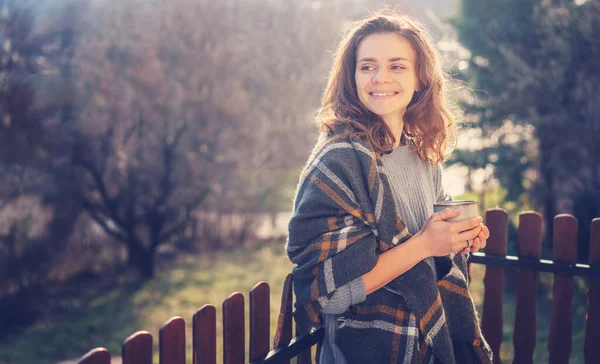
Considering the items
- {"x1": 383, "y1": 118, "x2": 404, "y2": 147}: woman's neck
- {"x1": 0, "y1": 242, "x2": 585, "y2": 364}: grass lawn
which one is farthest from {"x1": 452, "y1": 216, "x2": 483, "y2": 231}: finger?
{"x1": 0, "y1": 242, "x2": 585, "y2": 364}: grass lawn

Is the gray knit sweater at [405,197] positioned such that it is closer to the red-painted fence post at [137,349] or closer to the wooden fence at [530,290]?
the wooden fence at [530,290]

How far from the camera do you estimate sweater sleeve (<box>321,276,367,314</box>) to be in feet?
6.29

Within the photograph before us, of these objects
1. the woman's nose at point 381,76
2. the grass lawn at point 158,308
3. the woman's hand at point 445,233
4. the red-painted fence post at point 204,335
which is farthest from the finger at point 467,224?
the grass lawn at point 158,308

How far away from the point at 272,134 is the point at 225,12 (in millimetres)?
1891

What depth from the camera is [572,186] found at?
6383mm

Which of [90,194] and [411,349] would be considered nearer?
[411,349]

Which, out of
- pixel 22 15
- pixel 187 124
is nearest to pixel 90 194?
pixel 187 124

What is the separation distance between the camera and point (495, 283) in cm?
291

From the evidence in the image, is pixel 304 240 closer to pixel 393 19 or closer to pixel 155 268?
pixel 393 19

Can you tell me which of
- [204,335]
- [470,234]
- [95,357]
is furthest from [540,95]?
[95,357]

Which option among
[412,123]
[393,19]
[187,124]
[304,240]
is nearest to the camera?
[304,240]

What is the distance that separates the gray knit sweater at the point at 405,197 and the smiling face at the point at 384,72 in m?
0.20

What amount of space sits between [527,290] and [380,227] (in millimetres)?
1278

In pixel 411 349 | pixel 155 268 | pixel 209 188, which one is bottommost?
pixel 155 268
